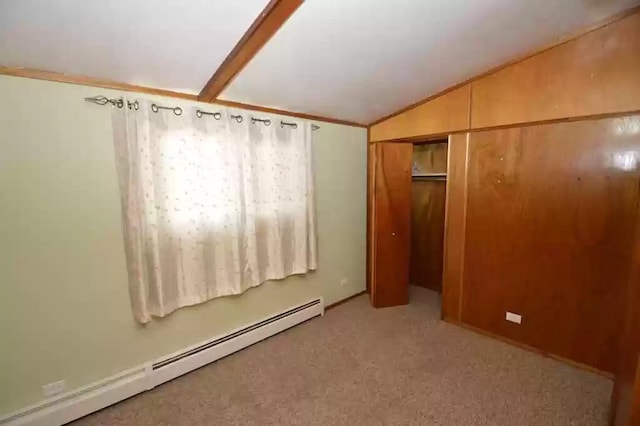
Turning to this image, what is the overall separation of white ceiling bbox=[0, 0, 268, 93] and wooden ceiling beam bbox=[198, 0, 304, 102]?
4cm

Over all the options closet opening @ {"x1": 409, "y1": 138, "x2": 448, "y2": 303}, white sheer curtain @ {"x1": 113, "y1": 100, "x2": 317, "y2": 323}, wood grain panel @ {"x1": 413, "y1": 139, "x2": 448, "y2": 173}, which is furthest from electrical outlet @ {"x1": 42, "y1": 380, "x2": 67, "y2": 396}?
wood grain panel @ {"x1": 413, "y1": 139, "x2": 448, "y2": 173}

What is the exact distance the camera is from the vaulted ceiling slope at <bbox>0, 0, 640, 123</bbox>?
55.6 inches

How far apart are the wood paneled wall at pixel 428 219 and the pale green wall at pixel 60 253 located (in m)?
3.06

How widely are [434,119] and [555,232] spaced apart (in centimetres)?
140

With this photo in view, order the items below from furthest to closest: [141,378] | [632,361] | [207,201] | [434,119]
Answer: [434,119], [207,201], [141,378], [632,361]

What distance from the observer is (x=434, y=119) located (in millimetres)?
2941

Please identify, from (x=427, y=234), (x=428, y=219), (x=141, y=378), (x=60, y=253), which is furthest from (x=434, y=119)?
(x=141, y=378)

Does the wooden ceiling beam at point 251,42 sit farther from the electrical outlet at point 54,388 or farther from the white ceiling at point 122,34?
the electrical outlet at point 54,388

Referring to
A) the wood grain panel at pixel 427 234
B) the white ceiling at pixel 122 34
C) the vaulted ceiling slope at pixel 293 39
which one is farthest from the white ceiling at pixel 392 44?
the wood grain panel at pixel 427 234

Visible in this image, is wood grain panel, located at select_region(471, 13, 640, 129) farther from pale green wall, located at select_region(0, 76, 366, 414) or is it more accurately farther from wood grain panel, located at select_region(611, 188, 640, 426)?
pale green wall, located at select_region(0, 76, 366, 414)

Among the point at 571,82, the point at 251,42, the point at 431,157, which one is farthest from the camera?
the point at 431,157

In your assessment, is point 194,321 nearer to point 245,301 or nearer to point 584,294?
point 245,301

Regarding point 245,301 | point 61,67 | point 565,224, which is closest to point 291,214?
point 245,301

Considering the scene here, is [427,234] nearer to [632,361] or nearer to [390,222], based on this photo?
[390,222]
